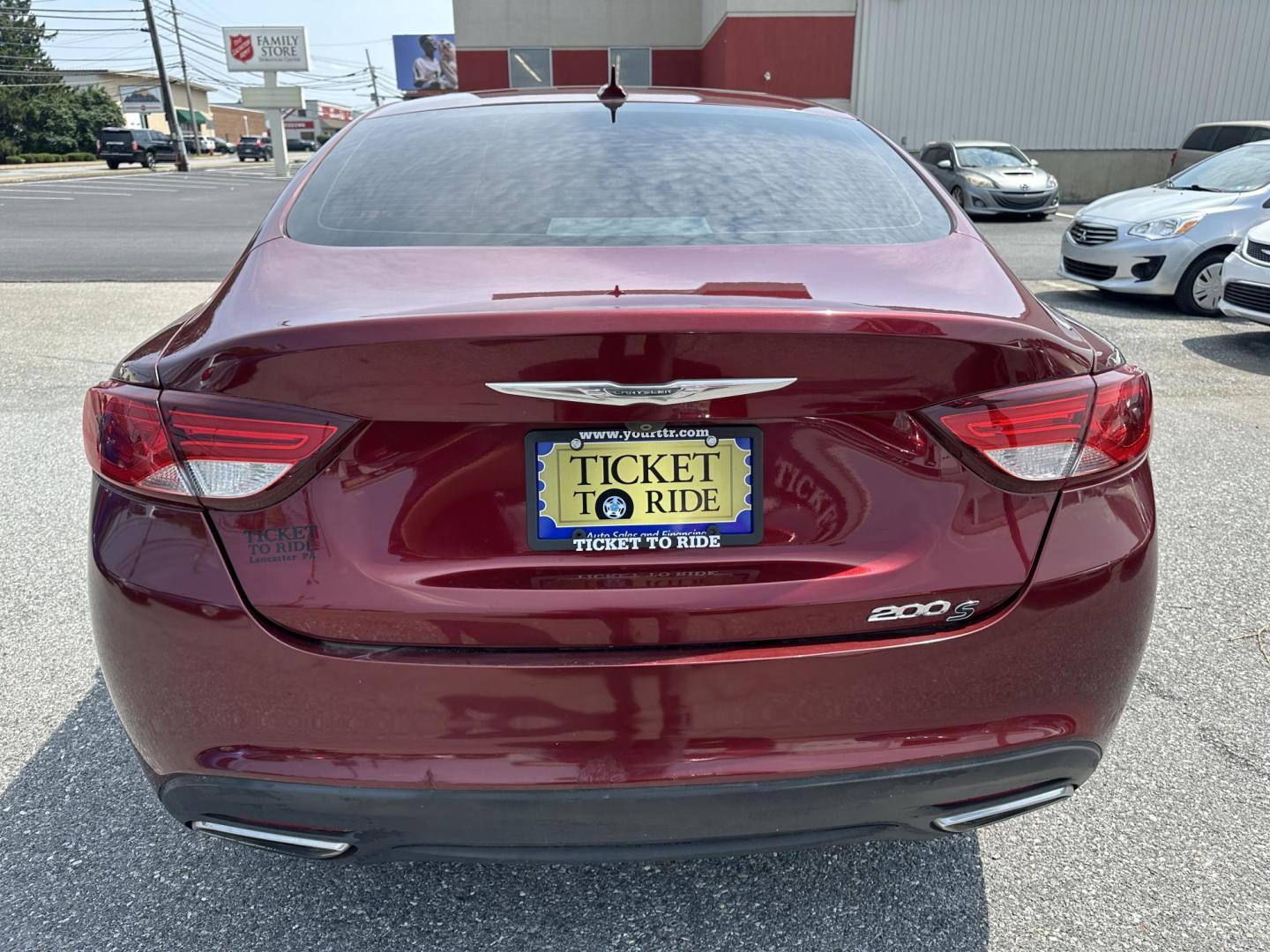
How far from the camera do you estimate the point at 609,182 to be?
2.14 meters

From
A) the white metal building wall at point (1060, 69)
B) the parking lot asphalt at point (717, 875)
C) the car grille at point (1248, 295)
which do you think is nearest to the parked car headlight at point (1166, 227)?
the car grille at point (1248, 295)

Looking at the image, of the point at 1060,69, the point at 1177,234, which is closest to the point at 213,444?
the point at 1177,234

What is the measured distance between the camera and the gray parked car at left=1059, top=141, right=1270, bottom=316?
8.75 meters

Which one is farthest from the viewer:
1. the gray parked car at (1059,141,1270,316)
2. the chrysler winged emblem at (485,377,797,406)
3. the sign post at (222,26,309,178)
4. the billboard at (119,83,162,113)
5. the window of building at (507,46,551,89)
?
the billboard at (119,83,162,113)

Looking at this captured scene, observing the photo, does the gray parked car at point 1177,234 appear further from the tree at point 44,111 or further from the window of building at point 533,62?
the tree at point 44,111

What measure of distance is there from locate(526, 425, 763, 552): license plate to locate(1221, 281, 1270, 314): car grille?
7150mm

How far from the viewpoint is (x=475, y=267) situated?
5.66ft

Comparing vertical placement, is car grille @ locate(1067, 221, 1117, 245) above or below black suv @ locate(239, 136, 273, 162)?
above

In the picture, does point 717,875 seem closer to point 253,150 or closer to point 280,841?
point 280,841

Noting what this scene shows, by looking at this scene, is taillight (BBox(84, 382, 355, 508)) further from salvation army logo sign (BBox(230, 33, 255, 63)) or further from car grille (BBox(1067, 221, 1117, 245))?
salvation army logo sign (BBox(230, 33, 255, 63))

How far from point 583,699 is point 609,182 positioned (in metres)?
A: 1.18

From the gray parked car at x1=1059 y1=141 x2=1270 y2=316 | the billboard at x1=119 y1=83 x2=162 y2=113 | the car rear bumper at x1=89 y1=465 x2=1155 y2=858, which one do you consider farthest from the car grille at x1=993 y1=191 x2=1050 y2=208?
the billboard at x1=119 y1=83 x2=162 y2=113

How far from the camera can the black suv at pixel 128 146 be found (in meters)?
45.3

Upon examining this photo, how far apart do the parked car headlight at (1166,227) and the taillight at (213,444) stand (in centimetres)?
935
